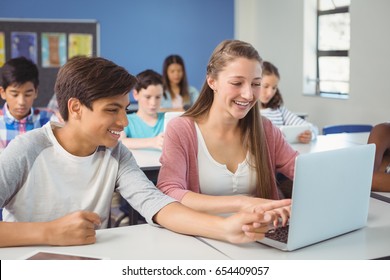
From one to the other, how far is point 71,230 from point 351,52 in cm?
444

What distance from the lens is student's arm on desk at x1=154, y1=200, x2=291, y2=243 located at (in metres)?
1.47

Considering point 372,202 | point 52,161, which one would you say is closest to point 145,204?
point 52,161

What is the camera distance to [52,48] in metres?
6.19

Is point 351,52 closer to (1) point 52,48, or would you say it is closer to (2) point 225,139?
(1) point 52,48

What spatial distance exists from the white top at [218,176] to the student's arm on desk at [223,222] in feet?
1.23

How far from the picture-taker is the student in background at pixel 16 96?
295 centimetres

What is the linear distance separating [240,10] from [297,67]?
122cm

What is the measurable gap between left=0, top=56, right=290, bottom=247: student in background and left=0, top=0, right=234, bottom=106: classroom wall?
15.1 ft

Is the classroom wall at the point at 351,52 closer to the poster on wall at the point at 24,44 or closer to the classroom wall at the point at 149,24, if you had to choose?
the classroom wall at the point at 149,24

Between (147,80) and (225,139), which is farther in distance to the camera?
(147,80)

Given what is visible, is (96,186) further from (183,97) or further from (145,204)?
(183,97)

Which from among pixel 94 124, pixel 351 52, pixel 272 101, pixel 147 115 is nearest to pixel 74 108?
pixel 94 124

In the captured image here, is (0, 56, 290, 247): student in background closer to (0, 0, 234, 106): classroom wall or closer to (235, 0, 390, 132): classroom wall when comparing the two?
(235, 0, 390, 132): classroom wall

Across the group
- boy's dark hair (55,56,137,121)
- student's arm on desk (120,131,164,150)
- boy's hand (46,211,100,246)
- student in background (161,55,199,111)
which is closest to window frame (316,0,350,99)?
student in background (161,55,199,111)
